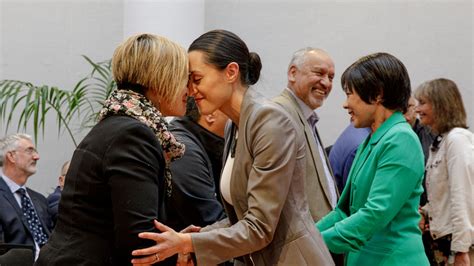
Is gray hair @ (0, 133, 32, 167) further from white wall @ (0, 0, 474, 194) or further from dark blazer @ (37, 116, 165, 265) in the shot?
dark blazer @ (37, 116, 165, 265)

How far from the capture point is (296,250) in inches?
103

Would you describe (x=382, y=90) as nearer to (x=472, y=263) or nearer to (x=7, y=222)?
(x=472, y=263)

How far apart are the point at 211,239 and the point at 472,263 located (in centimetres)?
315

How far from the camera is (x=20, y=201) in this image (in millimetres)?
6852

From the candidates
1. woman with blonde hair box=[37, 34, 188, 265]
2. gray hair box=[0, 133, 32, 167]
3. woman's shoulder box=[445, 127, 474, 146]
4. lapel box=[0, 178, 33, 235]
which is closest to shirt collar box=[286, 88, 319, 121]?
woman's shoulder box=[445, 127, 474, 146]

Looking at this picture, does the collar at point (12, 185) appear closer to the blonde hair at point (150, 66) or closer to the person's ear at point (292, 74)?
the person's ear at point (292, 74)

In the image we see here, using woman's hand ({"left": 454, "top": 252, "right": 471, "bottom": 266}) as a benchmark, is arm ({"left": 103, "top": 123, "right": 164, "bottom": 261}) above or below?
above

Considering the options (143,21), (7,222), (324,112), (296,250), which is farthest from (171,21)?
(296,250)

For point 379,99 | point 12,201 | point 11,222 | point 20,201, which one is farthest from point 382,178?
point 20,201

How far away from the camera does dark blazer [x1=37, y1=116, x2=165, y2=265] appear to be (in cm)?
243

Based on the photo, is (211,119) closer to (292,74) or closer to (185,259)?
(292,74)

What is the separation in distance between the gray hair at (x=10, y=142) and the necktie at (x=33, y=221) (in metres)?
0.65

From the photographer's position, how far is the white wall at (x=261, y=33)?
23.4 ft

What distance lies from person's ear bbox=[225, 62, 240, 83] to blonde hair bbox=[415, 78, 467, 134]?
3023 millimetres
